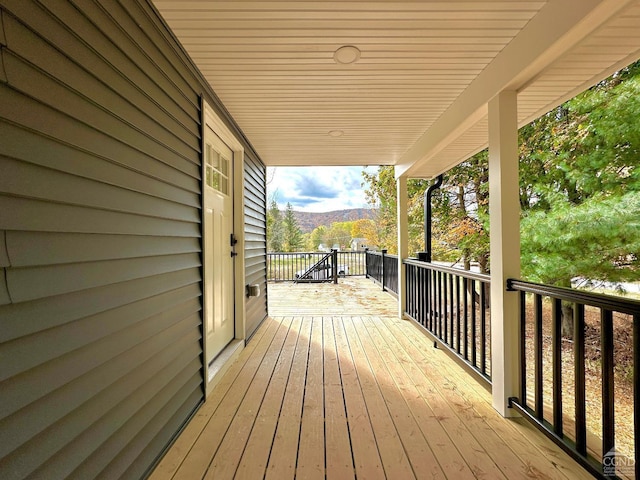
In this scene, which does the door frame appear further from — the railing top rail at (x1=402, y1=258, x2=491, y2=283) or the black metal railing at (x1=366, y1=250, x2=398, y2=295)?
the black metal railing at (x1=366, y1=250, x2=398, y2=295)

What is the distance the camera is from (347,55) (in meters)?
1.90

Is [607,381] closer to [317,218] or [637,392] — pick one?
[637,392]

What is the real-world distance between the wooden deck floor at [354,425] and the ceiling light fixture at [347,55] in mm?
2263

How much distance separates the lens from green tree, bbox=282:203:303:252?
27.9 meters

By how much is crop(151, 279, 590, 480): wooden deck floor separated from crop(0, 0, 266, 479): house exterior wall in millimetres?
332

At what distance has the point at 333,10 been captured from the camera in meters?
1.55

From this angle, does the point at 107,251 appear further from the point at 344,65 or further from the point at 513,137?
the point at 513,137

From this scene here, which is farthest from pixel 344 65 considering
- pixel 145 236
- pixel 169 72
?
pixel 145 236

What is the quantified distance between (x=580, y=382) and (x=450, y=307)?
1.29 meters

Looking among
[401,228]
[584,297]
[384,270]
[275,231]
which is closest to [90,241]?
[584,297]

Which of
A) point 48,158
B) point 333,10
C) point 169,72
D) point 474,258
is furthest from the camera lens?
point 474,258

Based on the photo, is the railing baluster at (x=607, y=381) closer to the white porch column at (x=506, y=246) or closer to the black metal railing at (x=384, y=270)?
the white porch column at (x=506, y=246)

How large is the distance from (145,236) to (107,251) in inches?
10.7

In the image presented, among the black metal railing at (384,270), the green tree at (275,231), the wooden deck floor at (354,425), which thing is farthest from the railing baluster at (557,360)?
the green tree at (275,231)
